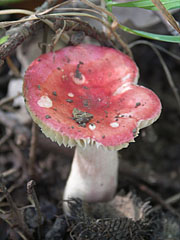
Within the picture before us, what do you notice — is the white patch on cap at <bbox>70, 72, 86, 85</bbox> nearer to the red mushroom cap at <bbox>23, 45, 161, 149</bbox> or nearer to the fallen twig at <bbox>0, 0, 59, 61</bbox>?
the red mushroom cap at <bbox>23, 45, 161, 149</bbox>

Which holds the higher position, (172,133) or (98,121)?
(98,121)

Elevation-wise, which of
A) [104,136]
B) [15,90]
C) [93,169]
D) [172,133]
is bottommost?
[172,133]

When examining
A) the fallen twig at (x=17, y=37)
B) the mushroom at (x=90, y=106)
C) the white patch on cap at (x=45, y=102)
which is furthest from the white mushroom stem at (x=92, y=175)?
the fallen twig at (x=17, y=37)

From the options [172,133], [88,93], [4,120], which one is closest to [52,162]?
[4,120]

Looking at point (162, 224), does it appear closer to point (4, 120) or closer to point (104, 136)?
point (104, 136)

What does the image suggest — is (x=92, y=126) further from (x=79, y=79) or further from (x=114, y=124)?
(x=79, y=79)

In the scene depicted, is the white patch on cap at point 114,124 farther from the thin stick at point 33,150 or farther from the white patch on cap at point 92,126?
the thin stick at point 33,150
